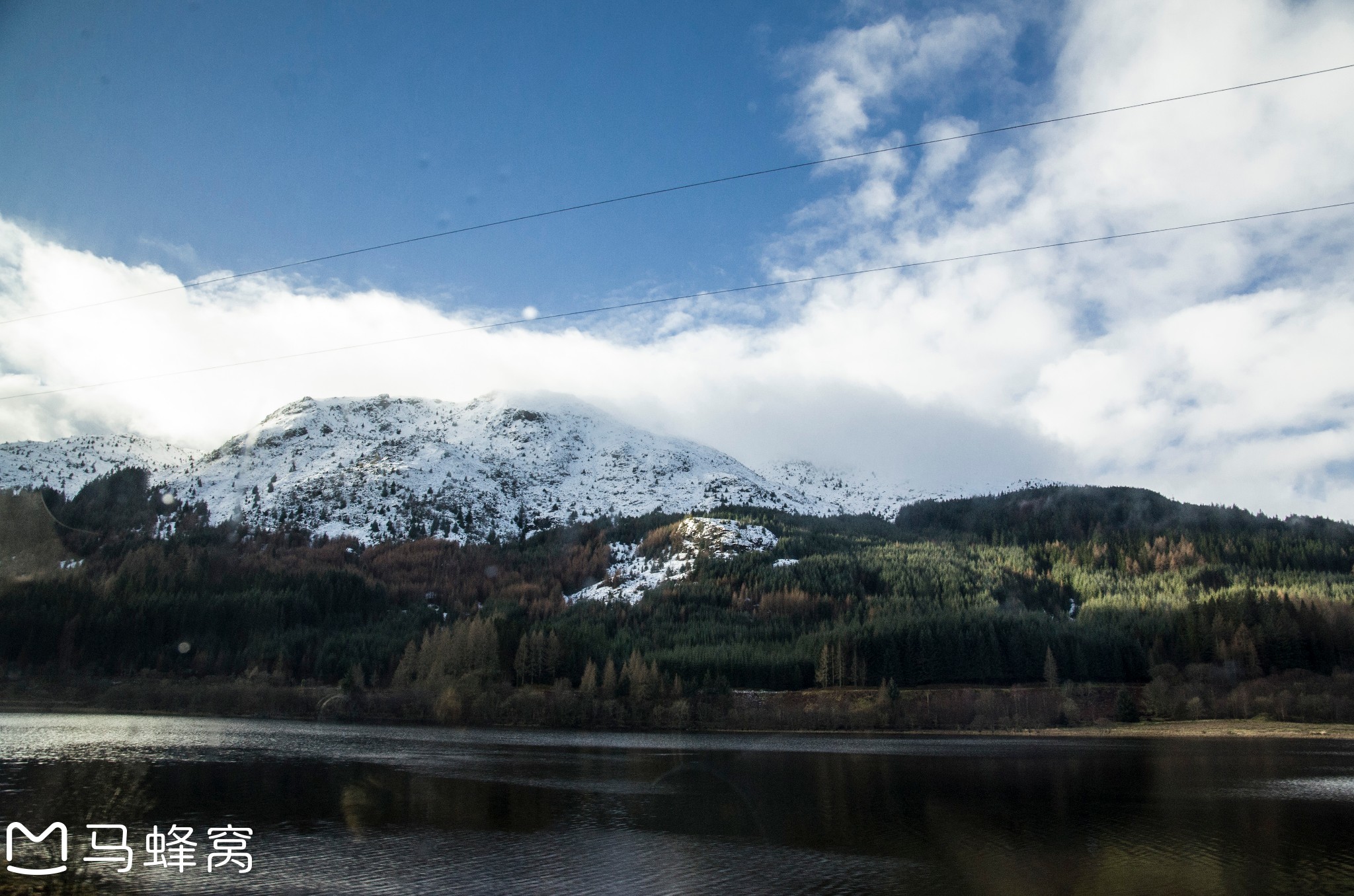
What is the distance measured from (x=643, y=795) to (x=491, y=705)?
99552mm

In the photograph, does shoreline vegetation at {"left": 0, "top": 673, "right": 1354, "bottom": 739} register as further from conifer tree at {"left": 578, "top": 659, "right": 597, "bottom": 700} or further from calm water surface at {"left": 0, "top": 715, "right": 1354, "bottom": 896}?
calm water surface at {"left": 0, "top": 715, "right": 1354, "bottom": 896}

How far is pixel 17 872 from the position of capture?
30312 millimetres

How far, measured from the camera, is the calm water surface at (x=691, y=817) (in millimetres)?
32781

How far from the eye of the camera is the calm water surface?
3278 centimetres

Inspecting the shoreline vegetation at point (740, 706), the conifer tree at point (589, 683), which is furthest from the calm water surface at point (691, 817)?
the conifer tree at point (589, 683)

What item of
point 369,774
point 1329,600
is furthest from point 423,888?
point 1329,600

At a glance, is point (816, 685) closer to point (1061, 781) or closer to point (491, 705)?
point (491, 705)

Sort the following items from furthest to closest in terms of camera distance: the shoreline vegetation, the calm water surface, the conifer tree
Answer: the conifer tree → the shoreline vegetation → the calm water surface

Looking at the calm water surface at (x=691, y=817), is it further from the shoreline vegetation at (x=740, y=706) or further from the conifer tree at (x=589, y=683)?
the conifer tree at (x=589, y=683)

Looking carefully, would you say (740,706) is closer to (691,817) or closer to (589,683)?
(589,683)

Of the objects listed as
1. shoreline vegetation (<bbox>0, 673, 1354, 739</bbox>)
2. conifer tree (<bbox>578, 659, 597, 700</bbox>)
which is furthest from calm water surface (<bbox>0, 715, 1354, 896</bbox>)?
conifer tree (<bbox>578, 659, 597, 700</bbox>)

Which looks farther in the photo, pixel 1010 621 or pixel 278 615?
pixel 278 615

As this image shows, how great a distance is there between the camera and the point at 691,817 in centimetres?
4756

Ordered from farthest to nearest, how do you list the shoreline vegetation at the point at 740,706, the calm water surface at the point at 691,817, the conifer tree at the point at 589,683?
the conifer tree at the point at 589,683 → the shoreline vegetation at the point at 740,706 → the calm water surface at the point at 691,817
